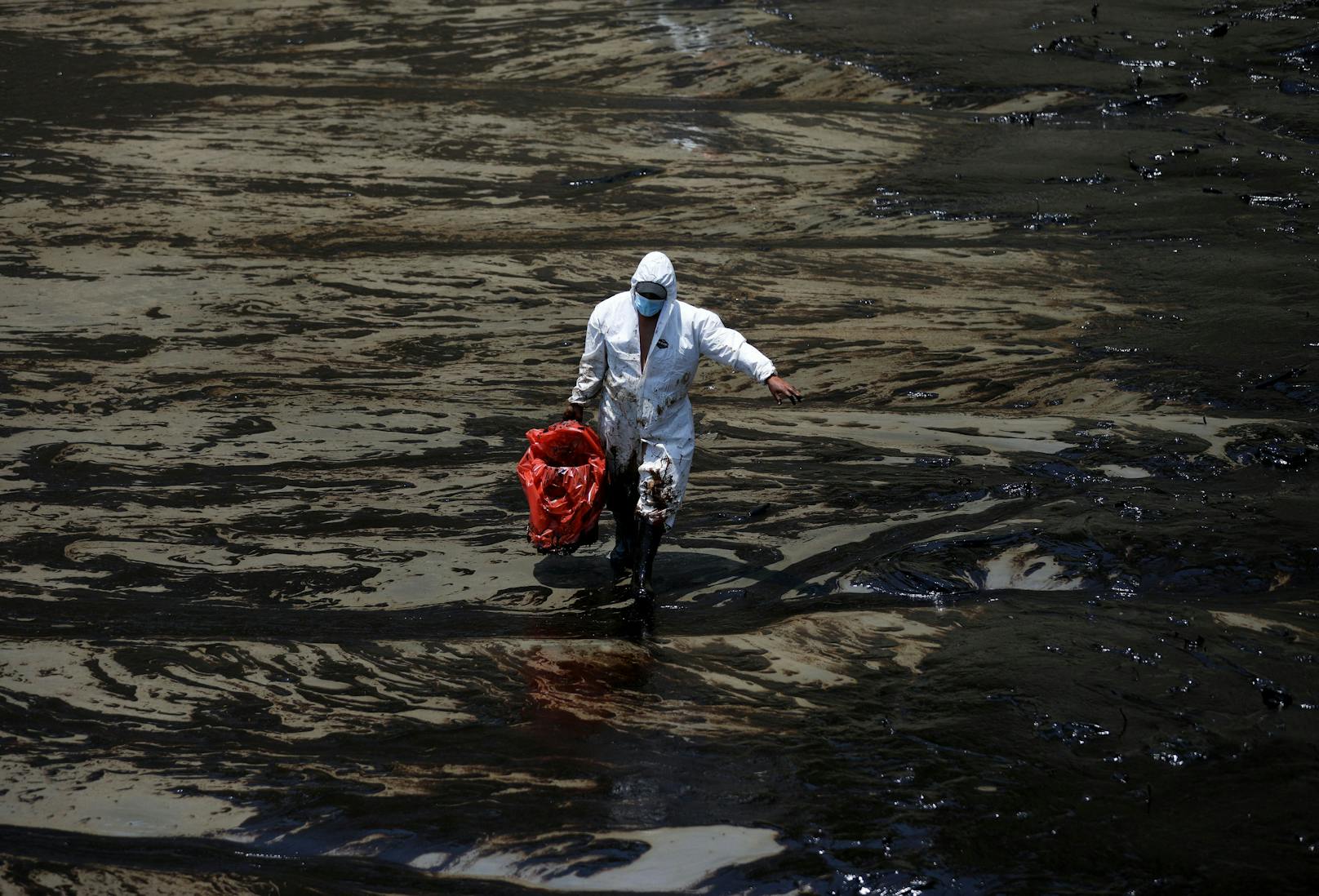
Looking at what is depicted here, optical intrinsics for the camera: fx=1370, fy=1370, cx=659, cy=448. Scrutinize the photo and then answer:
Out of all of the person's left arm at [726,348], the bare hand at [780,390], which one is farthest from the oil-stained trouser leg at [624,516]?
the bare hand at [780,390]

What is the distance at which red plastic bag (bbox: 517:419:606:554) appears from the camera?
6.36 meters

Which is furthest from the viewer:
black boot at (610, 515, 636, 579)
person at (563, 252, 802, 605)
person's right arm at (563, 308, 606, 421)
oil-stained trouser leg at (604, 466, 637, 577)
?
black boot at (610, 515, 636, 579)

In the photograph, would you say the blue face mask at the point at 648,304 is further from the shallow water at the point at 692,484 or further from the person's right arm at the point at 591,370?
the shallow water at the point at 692,484

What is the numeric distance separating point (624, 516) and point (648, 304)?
1.14 meters

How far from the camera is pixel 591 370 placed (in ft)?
20.9

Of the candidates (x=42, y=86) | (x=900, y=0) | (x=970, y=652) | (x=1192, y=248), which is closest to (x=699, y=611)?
(x=970, y=652)

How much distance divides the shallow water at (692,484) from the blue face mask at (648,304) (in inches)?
55.3

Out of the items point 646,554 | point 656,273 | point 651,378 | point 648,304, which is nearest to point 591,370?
point 651,378

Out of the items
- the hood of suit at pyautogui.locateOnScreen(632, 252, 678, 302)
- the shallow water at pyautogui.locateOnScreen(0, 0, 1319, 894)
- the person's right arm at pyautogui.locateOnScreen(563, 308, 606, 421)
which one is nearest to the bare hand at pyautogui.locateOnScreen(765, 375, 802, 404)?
the hood of suit at pyautogui.locateOnScreen(632, 252, 678, 302)

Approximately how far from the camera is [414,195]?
13.3 metres

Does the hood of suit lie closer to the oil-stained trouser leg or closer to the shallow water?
the oil-stained trouser leg

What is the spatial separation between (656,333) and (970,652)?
196 cm

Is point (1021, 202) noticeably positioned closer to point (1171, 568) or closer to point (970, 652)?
point (1171, 568)

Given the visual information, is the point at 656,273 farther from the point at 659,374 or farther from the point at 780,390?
the point at 780,390
